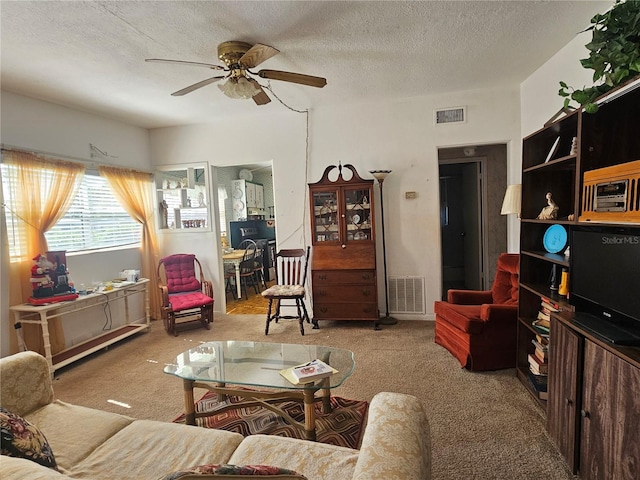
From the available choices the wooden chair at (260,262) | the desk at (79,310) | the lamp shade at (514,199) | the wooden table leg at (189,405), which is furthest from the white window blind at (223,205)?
the lamp shade at (514,199)

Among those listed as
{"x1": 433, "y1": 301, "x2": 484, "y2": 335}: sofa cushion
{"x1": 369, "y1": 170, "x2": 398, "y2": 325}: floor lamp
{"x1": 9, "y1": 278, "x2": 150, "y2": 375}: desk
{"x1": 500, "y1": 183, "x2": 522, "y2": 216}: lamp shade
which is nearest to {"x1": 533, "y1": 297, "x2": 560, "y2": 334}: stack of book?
{"x1": 433, "y1": 301, "x2": 484, "y2": 335}: sofa cushion

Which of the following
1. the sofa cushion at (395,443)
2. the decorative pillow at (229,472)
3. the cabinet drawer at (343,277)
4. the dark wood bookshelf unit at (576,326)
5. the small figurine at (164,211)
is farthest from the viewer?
the small figurine at (164,211)

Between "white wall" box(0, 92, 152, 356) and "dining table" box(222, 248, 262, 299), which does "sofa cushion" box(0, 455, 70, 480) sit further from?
"dining table" box(222, 248, 262, 299)

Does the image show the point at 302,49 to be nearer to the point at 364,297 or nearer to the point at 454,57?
the point at 454,57

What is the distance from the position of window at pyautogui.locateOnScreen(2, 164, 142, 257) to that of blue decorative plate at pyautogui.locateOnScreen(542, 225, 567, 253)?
442 cm

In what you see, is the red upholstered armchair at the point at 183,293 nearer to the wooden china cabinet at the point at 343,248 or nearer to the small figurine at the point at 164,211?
the small figurine at the point at 164,211

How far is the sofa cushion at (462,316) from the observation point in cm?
269

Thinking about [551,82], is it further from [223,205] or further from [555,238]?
[223,205]

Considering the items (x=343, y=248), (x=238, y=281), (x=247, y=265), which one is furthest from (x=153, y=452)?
(x=247, y=265)

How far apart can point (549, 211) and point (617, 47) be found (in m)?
1.00

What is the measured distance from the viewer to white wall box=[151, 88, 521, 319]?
3.80 m

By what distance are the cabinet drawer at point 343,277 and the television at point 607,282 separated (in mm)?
2060

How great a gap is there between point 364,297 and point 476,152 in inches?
103

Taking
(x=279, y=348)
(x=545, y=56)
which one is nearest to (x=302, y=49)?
(x=545, y=56)
